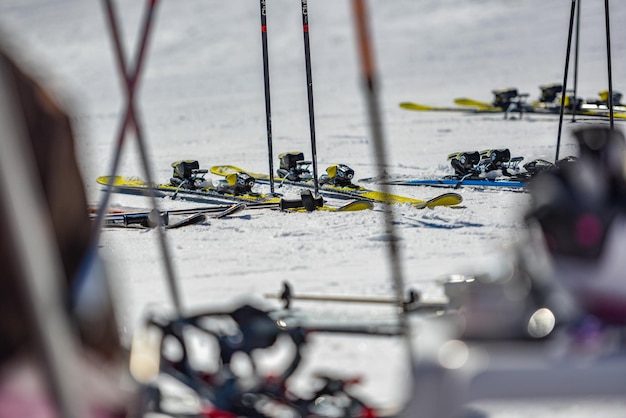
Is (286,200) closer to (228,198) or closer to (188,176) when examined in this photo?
(228,198)

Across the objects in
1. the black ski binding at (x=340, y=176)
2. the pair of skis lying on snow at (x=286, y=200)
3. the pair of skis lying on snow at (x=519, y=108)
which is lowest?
the pair of skis lying on snow at (x=286, y=200)

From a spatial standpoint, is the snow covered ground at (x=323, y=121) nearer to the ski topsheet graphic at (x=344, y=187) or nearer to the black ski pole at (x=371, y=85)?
the ski topsheet graphic at (x=344, y=187)

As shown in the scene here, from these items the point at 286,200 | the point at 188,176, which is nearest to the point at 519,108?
the point at 188,176

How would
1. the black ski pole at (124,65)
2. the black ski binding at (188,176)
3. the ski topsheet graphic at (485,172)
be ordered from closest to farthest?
the black ski pole at (124,65) → the ski topsheet graphic at (485,172) → the black ski binding at (188,176)

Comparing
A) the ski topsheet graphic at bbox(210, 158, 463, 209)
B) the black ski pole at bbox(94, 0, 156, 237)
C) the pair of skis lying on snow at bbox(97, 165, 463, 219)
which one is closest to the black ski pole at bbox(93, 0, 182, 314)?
the black ski pole at bbox(94, 0, 156, 237)

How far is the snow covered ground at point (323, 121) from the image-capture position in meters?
4.21

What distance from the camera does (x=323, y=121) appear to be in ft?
38.7

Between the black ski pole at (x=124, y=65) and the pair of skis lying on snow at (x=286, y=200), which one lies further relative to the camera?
the pair of skis lying on snow at (x=286, y=200)

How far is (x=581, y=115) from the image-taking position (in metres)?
Answer: 9.34

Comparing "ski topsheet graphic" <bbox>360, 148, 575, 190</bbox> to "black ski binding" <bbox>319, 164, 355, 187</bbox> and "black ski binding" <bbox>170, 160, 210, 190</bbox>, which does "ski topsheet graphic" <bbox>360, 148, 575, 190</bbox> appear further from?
"black ski binding" <bbox>170, 160, 210, 190</bbox>

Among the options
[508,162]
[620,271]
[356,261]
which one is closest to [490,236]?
[356,261]

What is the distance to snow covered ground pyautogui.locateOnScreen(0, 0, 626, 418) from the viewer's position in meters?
4.21

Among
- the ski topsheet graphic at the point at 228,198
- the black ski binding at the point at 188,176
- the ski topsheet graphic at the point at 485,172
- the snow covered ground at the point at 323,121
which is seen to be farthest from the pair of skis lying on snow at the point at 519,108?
the black ski binding at the point at 188,176

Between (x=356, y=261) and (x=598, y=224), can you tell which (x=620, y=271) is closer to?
(x=598, y=224)
